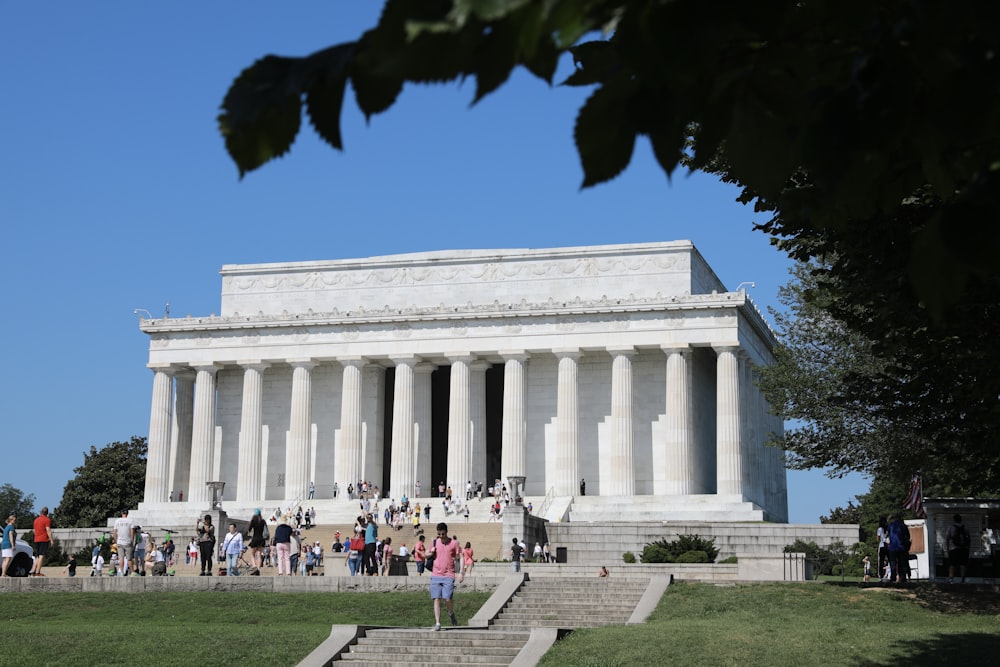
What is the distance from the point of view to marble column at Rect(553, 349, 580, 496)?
7281 centimetres

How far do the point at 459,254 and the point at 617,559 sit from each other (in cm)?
2834

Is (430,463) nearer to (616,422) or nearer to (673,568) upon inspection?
(616,422)

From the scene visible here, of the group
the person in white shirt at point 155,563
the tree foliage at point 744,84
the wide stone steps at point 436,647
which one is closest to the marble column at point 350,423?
the person in white shirt at point 155,563

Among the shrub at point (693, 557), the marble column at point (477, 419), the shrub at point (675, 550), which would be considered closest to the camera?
the shrub at point (693, 557)

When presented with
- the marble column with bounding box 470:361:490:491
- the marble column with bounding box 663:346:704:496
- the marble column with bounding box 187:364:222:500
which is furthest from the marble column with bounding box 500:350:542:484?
the marble column with bounding box 187:364:222:500

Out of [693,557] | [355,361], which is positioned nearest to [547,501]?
[355,361]

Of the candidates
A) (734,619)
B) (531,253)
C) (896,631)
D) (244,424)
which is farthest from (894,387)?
(244,424)

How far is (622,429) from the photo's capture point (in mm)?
72625

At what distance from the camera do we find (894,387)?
2262cm

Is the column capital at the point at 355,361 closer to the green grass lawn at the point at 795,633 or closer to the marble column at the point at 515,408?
the marble column at the point at 515,408

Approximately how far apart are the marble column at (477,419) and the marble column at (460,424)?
20.9 inches

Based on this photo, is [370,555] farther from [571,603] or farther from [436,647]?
[436,647]

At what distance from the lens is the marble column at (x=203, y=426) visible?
78.1m

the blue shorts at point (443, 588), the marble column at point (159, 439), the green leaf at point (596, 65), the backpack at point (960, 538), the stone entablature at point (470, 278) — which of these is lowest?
the blue shorts at point (443, 588)
